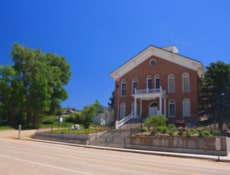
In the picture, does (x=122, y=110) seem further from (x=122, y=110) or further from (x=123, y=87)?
(x=123, y=87)

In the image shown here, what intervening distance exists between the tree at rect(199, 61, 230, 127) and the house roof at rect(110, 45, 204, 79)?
20.0 feet

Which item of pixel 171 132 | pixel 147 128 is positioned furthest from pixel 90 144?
pixel 171 132

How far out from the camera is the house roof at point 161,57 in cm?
3603

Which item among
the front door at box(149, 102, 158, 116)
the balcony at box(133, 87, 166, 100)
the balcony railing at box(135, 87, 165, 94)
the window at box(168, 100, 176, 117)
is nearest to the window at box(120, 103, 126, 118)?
the balcony at box(133, 87, 166, 100)

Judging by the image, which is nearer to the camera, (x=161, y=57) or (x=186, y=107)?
(x=186, y=107)

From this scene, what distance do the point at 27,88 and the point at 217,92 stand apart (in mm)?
29857

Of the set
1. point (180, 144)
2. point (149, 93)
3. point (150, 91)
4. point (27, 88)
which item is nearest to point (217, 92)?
point (149, 93)

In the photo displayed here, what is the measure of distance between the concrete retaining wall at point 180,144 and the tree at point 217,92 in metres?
9.89

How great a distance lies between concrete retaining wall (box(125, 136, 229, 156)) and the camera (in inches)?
725

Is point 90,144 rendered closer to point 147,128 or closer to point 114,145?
point 114,145

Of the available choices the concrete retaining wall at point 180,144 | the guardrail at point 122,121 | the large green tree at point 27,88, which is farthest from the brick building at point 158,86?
the concrete retaining wall at point 180,144

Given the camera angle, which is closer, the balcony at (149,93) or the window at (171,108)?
the balcony at (149,93)

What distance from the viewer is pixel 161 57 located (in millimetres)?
38656

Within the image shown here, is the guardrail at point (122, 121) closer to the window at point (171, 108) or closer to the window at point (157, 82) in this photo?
the window at point (171, 108)
